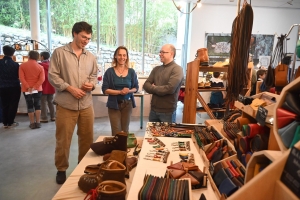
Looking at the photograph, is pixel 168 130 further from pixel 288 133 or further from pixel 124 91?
pixel 288 133

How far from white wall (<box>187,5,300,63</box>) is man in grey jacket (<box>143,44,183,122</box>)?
11.5ft

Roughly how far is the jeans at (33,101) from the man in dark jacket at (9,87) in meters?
0.30

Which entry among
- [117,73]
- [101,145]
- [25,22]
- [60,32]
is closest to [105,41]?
[60,32]

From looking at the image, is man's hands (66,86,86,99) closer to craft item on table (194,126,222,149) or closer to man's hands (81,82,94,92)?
man's hands (81,82,94,92)

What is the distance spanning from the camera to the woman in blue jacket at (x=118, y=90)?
8.08 ft

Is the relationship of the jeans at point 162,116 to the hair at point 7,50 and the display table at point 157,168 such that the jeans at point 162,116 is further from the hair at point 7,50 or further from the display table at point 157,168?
the hair at point 7,50

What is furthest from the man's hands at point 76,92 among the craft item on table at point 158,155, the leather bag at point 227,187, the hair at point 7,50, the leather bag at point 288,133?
the hair at point 7,50

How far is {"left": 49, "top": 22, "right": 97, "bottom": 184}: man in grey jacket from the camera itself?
1999mm

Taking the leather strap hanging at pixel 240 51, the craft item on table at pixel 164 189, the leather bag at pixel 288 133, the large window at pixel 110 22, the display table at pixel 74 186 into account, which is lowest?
the display table at pixel 74 186

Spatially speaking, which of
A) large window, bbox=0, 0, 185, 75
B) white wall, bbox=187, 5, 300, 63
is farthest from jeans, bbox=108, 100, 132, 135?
white wall, bbox=187, 5, 300, 63

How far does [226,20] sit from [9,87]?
16.5ft

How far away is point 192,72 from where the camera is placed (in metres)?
2.50

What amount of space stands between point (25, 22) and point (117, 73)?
4159mm

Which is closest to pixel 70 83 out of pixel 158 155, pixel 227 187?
→ pixel 158 155
